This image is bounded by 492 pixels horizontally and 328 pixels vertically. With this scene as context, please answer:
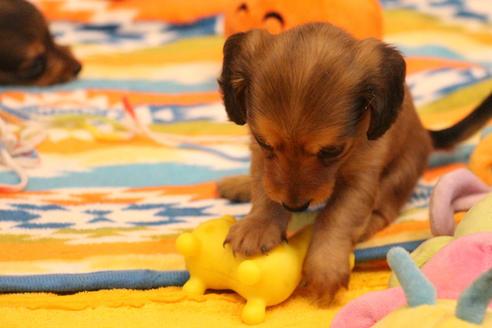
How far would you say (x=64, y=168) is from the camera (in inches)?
97.7

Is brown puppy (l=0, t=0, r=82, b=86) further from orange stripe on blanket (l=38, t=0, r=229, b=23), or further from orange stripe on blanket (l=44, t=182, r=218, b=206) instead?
orange stripe on blanket (l=44, t=182, r=218, b=206)

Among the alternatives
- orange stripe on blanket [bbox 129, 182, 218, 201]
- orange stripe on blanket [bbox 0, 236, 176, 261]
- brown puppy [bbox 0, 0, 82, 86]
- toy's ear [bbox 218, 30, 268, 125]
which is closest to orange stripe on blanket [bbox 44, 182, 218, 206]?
orange stripe on blanket [bbox 129, 182, 218, 201]

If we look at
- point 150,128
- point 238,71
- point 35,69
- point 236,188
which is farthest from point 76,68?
point 238,71

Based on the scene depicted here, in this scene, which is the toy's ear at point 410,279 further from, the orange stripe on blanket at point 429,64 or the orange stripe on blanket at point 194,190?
the orange stripe on blanket at point 429,64

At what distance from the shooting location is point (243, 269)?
1.52 m

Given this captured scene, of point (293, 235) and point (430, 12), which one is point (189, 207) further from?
point (430, 12)

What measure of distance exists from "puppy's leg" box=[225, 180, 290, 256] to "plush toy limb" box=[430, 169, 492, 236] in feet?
1.21

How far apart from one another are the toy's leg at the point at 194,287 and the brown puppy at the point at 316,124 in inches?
4.9

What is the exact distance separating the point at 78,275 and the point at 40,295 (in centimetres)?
10

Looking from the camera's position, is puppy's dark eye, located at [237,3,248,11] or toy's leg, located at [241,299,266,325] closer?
toy's leg, located at [241,299,266,325]

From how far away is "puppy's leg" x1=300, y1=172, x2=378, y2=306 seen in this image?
5.34 ft

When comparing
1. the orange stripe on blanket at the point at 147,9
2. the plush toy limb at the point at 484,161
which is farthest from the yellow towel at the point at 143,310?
the orange stripe on blanket at the point at 147,9

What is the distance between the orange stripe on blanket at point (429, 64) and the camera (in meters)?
3.13

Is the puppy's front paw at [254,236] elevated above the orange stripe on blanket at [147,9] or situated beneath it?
elevated above
